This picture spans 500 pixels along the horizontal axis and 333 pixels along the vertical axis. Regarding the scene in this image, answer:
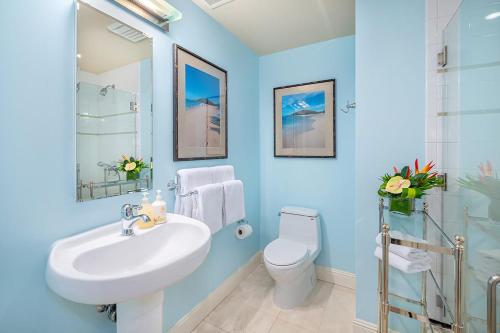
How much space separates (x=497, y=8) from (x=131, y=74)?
5.62 feet

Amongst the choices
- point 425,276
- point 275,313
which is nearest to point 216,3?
point 425,276

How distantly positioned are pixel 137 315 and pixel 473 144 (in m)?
1.71

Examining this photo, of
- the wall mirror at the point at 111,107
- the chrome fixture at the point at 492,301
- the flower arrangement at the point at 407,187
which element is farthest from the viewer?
the flower arrangement at the point at 407,187

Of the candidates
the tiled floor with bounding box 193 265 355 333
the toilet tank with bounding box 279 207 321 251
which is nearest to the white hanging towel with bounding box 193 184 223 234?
the tiled floor with bounding box 193 265 355 333

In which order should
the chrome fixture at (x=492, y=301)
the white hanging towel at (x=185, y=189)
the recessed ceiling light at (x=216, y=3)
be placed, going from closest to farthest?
the chrome fixture at (x=492, y=301) → the white hanging towel at (x=185, y=189) → the recessed ceiling light at (x=216, y=3)

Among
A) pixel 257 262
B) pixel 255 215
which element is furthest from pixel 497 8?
pixel 257 262

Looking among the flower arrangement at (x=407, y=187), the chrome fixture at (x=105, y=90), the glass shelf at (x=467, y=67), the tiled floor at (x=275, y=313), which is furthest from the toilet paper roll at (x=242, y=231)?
the glass shelf at (x=467, y=67)

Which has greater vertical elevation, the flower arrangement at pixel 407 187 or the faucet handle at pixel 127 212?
the flower arrangement at pixel 407 187

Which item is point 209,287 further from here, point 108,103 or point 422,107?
point 422,107

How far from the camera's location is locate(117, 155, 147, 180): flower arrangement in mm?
1164

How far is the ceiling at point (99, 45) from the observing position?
0.98 m

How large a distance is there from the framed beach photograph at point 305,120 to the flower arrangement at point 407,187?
3.04 ft

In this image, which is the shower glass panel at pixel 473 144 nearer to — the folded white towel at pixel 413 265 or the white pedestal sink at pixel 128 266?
the folded white towel at pixel 413 265

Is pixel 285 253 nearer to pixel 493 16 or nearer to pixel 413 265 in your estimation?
pixel 413 265
